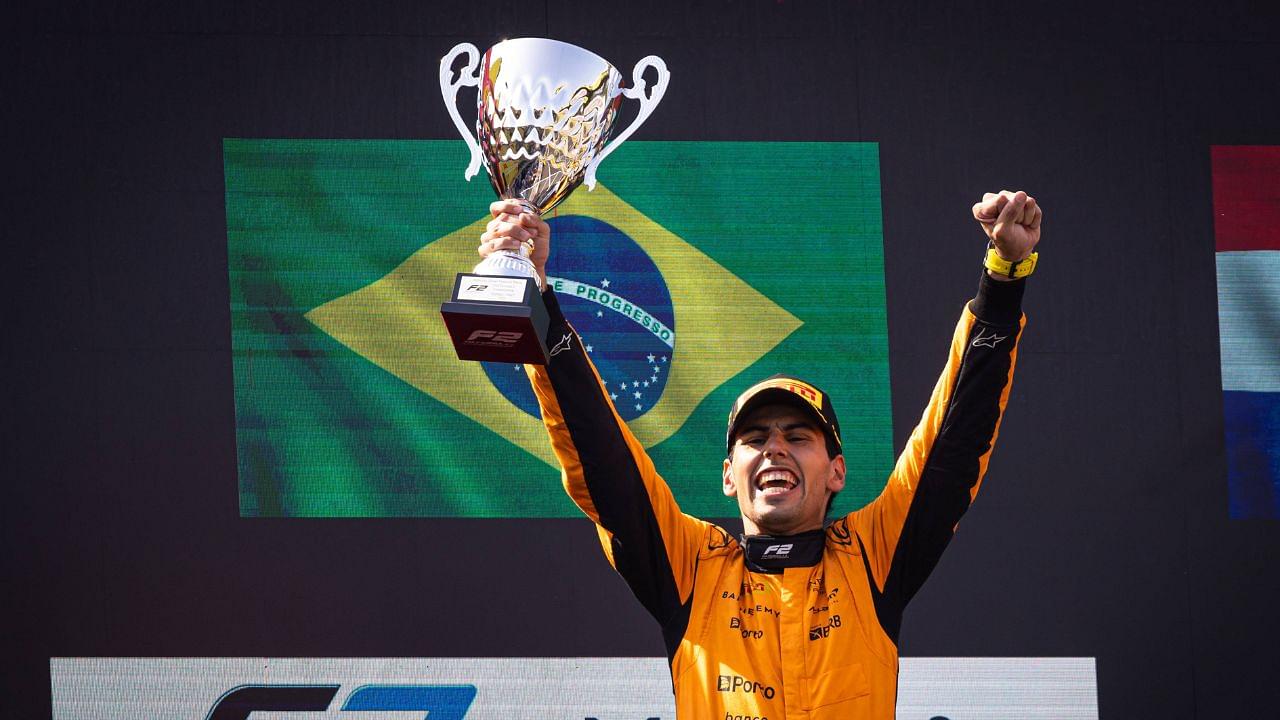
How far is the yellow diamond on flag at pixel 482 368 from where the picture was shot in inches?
103

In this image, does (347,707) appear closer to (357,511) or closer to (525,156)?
(357,511)

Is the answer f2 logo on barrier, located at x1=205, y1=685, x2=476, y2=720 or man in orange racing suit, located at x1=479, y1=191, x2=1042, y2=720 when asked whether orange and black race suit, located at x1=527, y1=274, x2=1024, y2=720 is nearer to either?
man in orange racing suit, located at x1=479, y1=191, x2=1042, y2=720

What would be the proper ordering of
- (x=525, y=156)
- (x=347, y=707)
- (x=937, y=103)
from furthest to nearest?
(x=937, y=103) → (x=347, y=707) → (x=525, y=156)

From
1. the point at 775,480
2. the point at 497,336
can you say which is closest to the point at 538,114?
the point at 497,336

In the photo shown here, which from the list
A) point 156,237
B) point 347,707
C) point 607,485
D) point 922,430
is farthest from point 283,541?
point 922,430

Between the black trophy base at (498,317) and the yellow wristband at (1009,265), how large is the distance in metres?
0.58

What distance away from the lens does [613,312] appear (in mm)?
2645

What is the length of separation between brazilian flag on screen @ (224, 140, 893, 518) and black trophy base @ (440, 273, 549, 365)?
3.11 ft

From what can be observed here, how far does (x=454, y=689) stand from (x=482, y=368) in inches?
25.7

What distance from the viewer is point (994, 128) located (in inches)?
108

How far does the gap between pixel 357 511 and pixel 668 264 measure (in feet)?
2.68

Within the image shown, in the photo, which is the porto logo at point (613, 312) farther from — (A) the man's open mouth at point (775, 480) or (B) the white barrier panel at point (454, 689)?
(A) the man's open mouth at point (775, 480)

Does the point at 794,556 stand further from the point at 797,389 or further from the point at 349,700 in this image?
the point at 349,700

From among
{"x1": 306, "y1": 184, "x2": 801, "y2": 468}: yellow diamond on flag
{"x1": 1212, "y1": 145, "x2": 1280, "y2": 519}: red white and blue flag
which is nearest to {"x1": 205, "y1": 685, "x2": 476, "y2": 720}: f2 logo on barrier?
{"x1": 306, "y1": 184, "x2": 801, "y2": 468}: yellow diamond on flag
